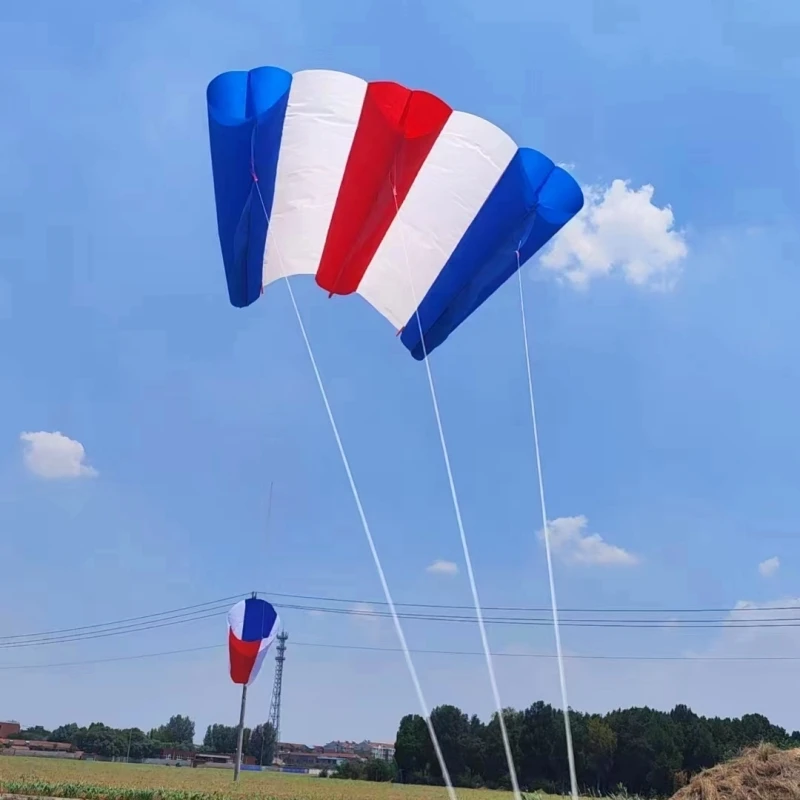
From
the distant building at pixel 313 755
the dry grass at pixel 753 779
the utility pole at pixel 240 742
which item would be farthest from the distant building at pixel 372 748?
the dry grass at pixel 753 779

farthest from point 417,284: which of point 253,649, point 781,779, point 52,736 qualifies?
point 52,736

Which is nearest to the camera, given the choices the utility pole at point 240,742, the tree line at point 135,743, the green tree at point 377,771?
the utility pole at point 240,742

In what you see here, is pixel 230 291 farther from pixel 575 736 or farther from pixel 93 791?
pixel 575 736

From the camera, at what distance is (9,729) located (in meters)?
104

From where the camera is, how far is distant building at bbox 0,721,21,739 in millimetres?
101250

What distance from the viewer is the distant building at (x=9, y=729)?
10125cm

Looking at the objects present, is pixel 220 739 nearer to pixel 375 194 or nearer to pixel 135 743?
pixel 135 743

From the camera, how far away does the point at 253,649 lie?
68.5 ft

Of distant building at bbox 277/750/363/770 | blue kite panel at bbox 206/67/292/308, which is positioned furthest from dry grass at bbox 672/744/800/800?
distant building at bbox 277/750/363/770

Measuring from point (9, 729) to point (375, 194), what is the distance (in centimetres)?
A: 11749

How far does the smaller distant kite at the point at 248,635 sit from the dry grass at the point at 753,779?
561 inches

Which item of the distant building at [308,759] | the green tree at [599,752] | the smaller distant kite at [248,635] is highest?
the smaller distant kite at [248,635]

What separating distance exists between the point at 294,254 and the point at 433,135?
6.42 feet

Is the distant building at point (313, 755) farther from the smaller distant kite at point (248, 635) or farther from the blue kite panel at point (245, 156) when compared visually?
the blue kite panel at point (245, 156)
